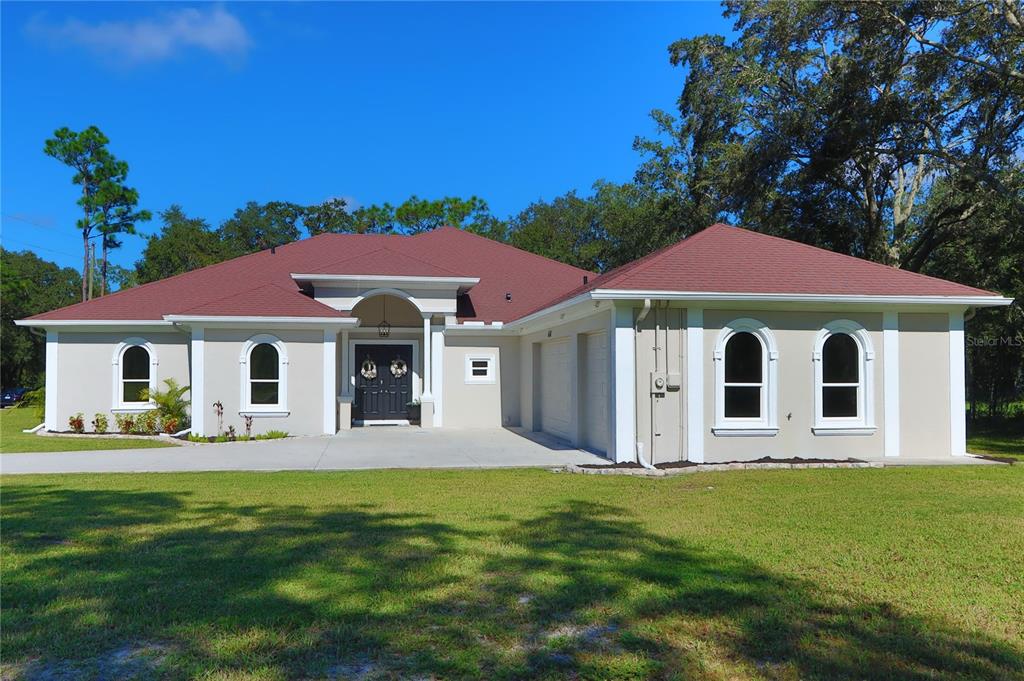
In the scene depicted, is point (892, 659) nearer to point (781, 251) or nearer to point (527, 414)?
point (781, 251)

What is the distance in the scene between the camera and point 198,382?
15984 millimetres

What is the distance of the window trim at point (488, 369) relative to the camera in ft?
65.5

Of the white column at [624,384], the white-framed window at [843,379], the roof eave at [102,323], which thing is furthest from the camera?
the roof eave at [102,323]

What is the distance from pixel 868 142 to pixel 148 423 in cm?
2081

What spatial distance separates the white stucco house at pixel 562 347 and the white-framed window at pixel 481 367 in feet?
0.13

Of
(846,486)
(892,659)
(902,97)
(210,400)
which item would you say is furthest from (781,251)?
(210,400)

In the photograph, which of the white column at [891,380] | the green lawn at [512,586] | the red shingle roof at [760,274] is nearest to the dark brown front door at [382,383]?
the red shingle roof at [760,274]

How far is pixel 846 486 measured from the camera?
9.80 m

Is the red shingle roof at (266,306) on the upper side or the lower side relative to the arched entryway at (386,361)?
upper

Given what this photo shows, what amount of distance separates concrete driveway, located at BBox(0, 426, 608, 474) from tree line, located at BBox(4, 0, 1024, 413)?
12.6 m

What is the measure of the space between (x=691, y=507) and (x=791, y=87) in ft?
60.0

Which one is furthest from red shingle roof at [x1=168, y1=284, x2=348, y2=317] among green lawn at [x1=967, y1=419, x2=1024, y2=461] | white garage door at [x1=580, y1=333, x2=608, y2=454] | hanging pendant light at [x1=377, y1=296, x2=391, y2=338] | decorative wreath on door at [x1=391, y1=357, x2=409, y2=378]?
green lawn at [x1=967, y1=419, x2=1024, y2=461]

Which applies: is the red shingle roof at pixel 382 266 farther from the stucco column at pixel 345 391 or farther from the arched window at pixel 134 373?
the arched window at pixel 134 373

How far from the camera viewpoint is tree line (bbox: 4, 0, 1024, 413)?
1794cm
